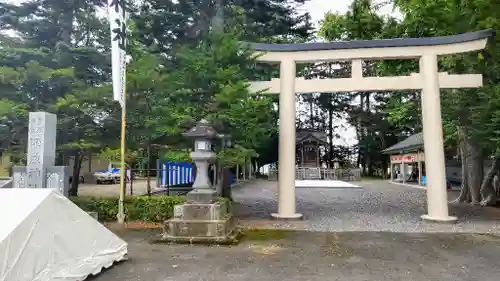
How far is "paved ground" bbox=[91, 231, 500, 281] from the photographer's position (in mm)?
5047

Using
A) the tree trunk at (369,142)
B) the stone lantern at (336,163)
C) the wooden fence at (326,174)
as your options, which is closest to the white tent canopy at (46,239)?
the wooden fence at (326,174)

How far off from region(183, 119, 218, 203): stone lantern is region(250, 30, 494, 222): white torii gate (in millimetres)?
2601

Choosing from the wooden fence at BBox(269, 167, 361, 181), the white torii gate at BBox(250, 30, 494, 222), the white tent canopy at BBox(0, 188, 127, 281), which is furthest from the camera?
the wooden fence at BBox(269, 167, 361, 181)

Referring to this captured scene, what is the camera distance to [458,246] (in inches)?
271

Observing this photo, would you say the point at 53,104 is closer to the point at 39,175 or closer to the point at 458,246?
the point at 39,175

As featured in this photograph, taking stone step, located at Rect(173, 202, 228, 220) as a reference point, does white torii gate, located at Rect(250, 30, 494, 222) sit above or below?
above

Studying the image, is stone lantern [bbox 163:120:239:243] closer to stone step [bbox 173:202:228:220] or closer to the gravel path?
stone step [bbox 173:202:228:220]

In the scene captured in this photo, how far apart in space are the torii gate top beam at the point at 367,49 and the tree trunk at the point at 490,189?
574 cm

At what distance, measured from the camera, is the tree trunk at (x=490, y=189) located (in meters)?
13.1

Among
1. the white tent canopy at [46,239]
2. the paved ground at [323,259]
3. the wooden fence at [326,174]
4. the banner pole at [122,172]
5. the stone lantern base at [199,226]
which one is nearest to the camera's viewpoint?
the white tent canopy at [46,239]

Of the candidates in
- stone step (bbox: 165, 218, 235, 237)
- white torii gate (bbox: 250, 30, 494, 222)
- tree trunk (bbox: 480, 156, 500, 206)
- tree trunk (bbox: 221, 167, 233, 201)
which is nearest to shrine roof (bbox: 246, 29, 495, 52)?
white torii gate (bbox: 250, 30, 494, 222)

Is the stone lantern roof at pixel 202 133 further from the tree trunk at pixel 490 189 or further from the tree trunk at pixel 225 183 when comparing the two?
the tree trunk at pixel 490 189

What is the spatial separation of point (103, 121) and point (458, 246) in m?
8.55

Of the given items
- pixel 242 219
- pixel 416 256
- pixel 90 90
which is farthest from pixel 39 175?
pixel 416 256
